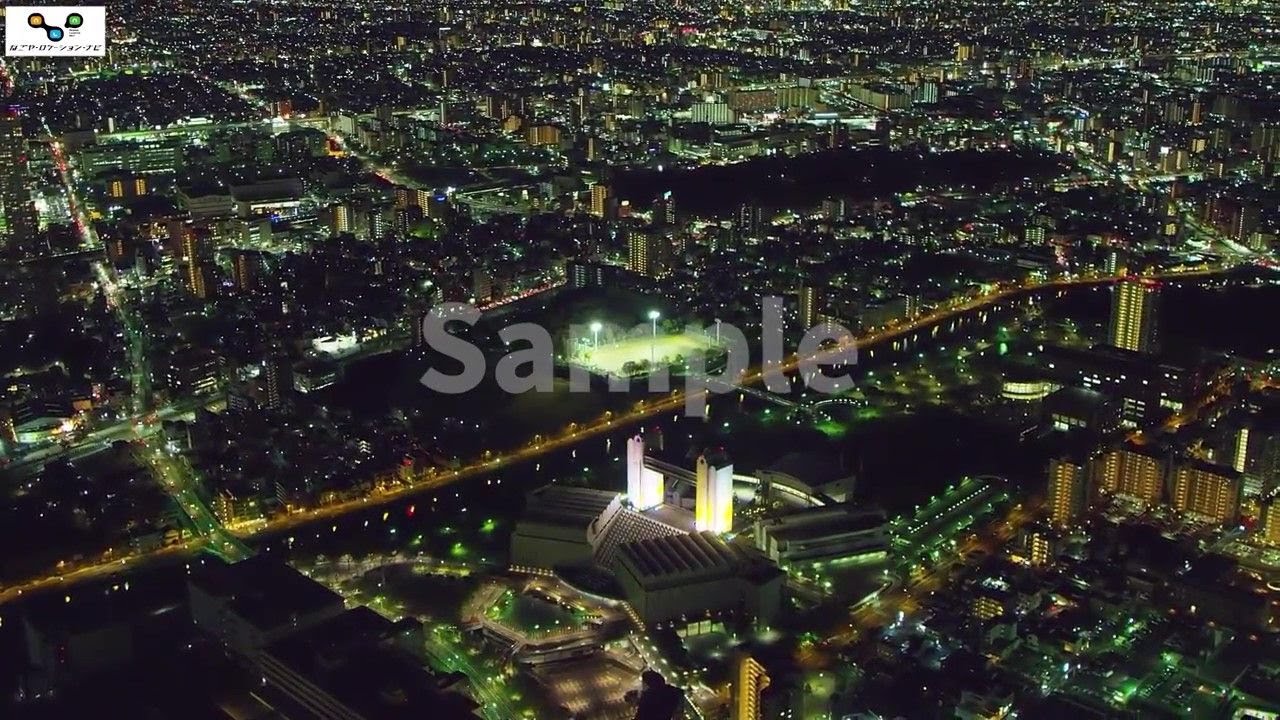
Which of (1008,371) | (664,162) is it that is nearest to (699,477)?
(1008,371)

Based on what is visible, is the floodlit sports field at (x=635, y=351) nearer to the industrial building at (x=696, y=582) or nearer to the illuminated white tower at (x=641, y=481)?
the illuminated white tower at (x=641, y=481)

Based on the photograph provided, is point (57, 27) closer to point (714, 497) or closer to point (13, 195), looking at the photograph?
point (13, 195)

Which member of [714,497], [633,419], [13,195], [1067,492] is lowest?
[633,419]

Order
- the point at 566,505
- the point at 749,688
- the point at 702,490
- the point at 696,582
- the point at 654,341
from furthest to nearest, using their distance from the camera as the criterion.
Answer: the point at 654,341 < the point at 566,505 < the point at 702,490 < the point at 696,582 < the point at 749,688

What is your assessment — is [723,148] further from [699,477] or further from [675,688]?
[675,688]

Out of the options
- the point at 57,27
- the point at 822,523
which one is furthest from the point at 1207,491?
the point at 57,27

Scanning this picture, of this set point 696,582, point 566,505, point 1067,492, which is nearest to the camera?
point 696,582

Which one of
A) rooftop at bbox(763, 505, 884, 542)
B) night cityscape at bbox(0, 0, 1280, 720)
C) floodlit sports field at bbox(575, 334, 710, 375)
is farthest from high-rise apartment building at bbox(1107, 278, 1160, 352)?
rooftop at bbox(763, 505, 884, 542)

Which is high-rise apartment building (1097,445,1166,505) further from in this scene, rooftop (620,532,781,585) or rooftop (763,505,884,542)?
rooftop (620,532,781,585)
